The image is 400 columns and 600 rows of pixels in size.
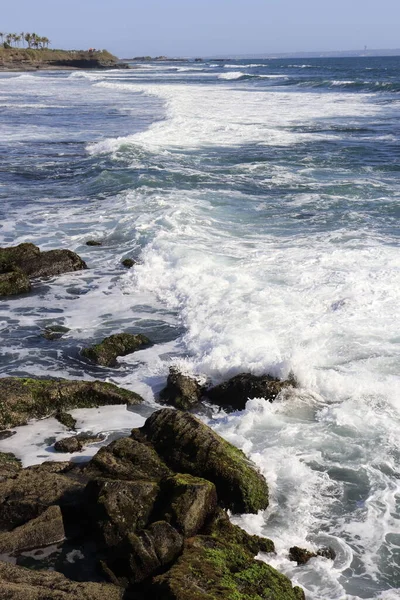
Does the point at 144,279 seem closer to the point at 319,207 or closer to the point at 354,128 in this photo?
the point at 319,207

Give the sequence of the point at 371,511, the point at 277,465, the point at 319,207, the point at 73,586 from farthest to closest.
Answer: the point at 319,207
the point at 277,465
the point at 371,511
the point at 73,586

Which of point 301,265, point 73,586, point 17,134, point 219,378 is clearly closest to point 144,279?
point 301,265

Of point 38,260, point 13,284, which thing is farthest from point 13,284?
point 38,260

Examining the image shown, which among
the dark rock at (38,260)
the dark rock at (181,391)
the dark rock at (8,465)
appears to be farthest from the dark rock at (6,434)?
the dark rock at (38,260)

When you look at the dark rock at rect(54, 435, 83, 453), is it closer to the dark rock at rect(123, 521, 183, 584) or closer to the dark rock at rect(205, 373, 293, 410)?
the dark rock at rect(205, 373, 293, 410)

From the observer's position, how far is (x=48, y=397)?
9156mm

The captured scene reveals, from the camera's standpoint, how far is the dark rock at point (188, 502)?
623 cm

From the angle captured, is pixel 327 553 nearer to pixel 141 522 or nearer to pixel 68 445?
pixel 141 522

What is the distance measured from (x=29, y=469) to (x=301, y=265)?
9.01 m

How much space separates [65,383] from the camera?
9406 millimetres

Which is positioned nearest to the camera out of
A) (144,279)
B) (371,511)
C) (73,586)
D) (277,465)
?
(73,586)

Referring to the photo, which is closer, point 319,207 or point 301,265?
point 301,265

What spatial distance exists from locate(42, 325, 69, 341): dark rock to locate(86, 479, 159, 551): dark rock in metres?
5.45

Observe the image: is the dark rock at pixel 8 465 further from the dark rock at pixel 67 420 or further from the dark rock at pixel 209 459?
the dark rock at pixel 209 459
